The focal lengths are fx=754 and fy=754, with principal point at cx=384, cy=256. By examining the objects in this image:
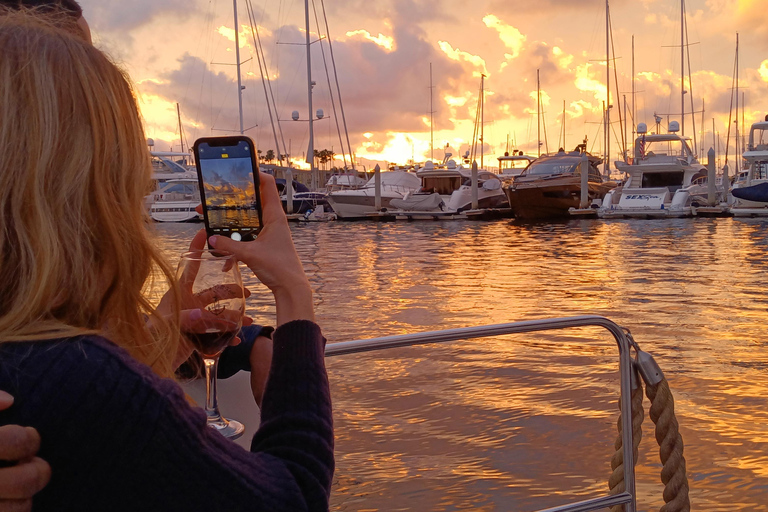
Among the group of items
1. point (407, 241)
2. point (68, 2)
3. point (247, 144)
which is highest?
point (68, 2)

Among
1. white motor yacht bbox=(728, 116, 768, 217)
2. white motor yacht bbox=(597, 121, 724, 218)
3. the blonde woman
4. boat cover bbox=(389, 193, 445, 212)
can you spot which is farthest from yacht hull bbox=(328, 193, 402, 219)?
the blonde woman

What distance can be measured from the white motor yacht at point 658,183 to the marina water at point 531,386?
602 inches

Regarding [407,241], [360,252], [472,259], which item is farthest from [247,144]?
[407,241]

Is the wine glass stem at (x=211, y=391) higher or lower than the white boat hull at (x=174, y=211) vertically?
higher

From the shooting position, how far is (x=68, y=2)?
1427mm

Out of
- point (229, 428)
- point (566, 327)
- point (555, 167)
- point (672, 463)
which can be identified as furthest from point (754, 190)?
point (229, 428)

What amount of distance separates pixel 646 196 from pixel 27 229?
1153 inches

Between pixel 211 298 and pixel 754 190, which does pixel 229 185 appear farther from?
pixel 754 190

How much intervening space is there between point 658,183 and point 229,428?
104ft

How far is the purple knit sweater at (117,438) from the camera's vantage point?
798 millimetres

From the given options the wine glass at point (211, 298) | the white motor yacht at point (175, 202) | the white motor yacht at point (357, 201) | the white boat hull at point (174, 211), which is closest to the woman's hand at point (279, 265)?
the wine glass at point (211, 298)

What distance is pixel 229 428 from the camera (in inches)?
57.8

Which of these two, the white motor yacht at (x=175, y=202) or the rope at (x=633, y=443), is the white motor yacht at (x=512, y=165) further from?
the rope at (x=633, y=443)

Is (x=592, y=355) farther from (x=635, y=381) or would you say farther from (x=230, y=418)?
(x=230, y=418)
